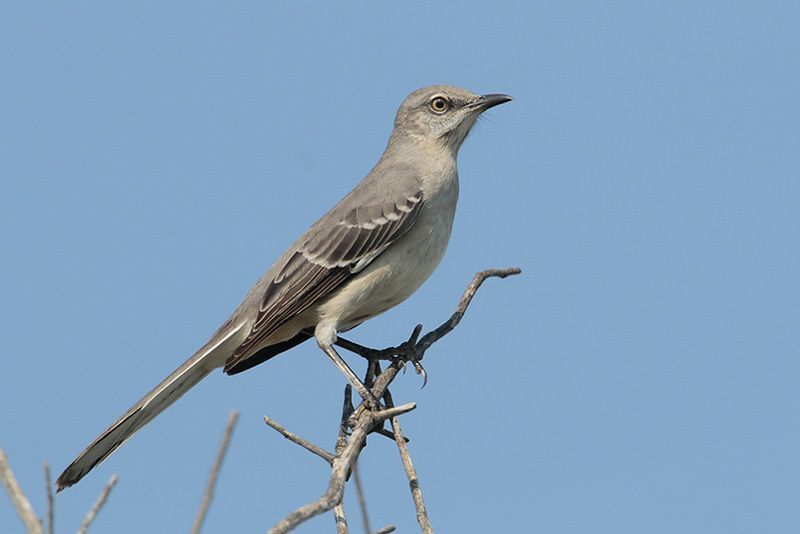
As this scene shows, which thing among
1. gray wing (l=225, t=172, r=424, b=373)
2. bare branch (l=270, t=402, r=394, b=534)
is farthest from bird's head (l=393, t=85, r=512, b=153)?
bare branch (l=270, t=402, r=394, b=534)

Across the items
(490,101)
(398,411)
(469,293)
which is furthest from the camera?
(490,101)

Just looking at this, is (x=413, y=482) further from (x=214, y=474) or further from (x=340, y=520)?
(x=214, y=474)

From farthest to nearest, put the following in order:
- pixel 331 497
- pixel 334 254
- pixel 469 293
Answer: pixel 334 254 < pixel 469 293 < pixel 331 497

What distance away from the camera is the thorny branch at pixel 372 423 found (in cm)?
303

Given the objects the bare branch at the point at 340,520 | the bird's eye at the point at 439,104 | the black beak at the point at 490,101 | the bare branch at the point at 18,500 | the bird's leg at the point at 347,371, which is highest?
the bird's eye at the point at 439,104

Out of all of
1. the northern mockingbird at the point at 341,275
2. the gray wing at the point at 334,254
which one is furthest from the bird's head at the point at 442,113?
the gray wing at the point at 334,254

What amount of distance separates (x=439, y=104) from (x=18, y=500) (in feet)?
21.2

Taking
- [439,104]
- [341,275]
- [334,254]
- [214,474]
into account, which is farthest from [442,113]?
[214,474]

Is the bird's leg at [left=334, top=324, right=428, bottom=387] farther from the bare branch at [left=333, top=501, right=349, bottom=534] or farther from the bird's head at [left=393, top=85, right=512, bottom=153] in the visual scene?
the bare branch at [left=333, top=501, right=349, bottom=534]

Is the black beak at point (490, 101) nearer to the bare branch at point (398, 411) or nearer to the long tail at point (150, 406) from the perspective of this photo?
the long tail at point (150, 406)

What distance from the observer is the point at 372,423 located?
4582 millimetres

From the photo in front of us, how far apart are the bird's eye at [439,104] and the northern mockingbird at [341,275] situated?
2.07 feet

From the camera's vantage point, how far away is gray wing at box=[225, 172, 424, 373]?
7098mm

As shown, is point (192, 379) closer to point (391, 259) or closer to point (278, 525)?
point (391, 259)
